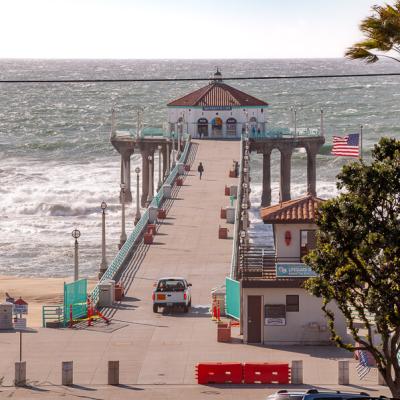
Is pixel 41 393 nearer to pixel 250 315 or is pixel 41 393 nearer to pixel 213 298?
pixel 250 315

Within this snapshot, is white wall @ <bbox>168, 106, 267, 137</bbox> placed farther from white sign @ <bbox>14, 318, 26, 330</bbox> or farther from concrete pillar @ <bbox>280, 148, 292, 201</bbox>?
white sign @ <bbox>14, 318, 26, 330</bbox>

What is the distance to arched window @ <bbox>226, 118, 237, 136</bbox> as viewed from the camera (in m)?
97.9

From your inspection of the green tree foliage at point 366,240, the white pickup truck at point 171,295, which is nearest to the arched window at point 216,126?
the white pickup truck at point 171,295

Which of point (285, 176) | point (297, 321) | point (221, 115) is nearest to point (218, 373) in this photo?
point (297, 321)

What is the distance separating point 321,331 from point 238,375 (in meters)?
6.13

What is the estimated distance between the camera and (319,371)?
36.2 metres

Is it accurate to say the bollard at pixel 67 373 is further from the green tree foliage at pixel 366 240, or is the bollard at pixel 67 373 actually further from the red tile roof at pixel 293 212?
the red tile roof at pixel 293 212

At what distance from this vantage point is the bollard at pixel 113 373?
34656 mm

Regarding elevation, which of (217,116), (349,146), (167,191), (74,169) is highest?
(349,146)

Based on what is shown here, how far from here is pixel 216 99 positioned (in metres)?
99.0

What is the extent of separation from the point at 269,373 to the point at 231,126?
6400 centimetres

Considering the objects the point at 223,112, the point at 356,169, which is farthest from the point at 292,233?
the point at 223,112

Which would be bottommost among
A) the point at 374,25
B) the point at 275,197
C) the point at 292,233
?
the point at 275,197

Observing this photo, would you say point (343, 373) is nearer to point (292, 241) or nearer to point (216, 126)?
point (292, 241)
